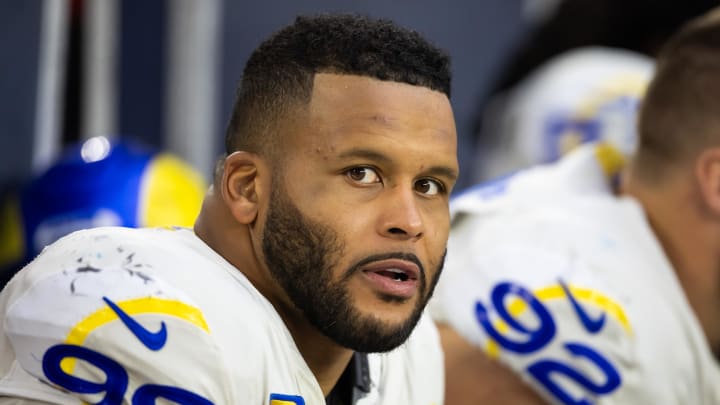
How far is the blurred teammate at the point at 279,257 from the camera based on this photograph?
117 centimetres

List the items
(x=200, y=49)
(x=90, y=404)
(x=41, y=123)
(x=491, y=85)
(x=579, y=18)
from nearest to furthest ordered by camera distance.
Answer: (x=90, y=404) < (x=41, y=123) < (x=200, y=49) < (x=579, y=18) < (x=491, y=85)

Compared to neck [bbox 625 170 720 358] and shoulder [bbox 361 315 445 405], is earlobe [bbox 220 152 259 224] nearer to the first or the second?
shoulder [bbox 361 315 445 405]

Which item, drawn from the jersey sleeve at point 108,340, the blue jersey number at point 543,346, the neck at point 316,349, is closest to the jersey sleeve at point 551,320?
the blue jersey number at point 543,346

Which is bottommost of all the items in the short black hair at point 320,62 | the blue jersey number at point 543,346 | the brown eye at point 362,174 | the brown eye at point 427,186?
the blue jersey number at point 543,346

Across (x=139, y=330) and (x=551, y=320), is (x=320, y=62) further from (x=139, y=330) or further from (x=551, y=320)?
(x=551, y=320)

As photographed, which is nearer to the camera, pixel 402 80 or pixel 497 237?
pixel 402 80

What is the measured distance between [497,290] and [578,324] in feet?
0.42

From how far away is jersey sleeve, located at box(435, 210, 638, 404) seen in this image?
5.82ft

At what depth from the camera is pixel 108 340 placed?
3.82ft

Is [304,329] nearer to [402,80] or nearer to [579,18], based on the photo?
[402,80]

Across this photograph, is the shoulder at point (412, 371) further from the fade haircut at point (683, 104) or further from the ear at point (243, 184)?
the fade haircut at point (683, 104)

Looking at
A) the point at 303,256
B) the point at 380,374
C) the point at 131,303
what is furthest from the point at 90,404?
the point at 380,374

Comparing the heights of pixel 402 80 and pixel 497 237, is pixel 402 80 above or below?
above

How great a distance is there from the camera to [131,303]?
1.18m
